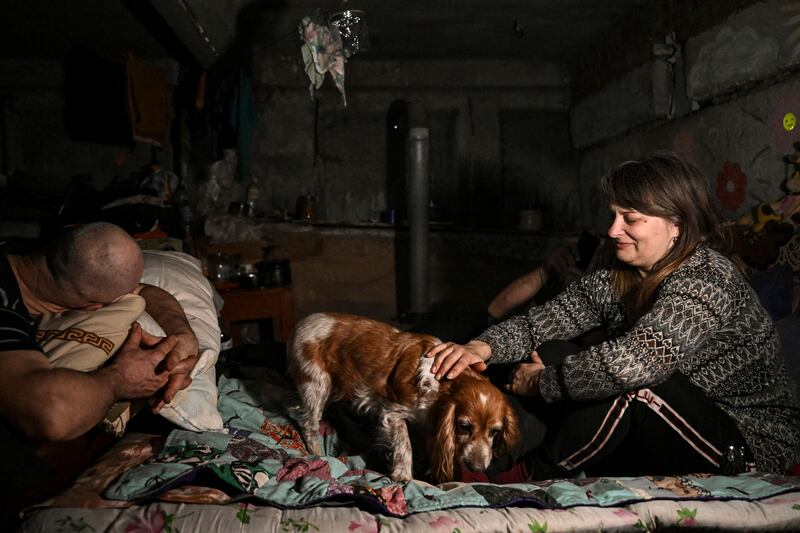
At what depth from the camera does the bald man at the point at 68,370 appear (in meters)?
1.41

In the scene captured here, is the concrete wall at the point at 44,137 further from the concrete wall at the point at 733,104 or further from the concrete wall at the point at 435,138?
the concrete wall at the point at 733,104

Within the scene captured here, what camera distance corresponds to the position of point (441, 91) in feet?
23.2

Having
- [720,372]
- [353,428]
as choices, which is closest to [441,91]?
[353,428]

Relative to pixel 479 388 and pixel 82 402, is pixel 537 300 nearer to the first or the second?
pixel 479 388

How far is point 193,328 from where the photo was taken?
2.54 meters

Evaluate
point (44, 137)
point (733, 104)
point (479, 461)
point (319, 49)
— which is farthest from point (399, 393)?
point (44, 137)

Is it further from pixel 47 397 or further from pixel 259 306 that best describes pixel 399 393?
pixel 259 306

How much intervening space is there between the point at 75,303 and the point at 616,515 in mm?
1802

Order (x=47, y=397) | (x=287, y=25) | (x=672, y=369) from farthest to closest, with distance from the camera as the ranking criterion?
(x=287, y=25)
(x=672, y=369)
(x=47, y=397)

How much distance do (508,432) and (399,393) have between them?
0.47 m

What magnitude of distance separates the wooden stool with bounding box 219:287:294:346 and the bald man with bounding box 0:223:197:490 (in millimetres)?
3114

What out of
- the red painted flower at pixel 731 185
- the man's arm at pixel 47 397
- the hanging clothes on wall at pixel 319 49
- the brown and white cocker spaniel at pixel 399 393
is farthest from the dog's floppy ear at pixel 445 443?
the red painted flower at pixel 731 185

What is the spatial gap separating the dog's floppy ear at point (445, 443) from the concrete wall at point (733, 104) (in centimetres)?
187

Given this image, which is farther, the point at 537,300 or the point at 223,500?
the point at 537,300
